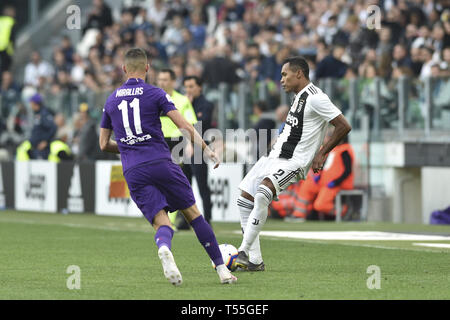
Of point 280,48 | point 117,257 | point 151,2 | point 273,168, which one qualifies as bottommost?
point 117,257

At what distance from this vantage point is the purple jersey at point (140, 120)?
946 cm

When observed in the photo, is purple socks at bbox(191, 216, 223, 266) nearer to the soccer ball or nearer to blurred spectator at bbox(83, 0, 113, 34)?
the soccer ball

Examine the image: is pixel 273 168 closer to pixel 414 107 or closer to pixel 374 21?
pixel 414 107

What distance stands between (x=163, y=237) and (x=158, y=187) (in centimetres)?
47

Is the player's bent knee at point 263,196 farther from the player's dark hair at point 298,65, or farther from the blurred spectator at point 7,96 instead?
the blurred spectator at point 7,96

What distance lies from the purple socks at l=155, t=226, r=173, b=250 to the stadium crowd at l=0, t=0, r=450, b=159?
10.4m

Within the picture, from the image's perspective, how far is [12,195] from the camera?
73.5 feet

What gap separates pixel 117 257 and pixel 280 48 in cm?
1191

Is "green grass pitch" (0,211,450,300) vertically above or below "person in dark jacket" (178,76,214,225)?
below

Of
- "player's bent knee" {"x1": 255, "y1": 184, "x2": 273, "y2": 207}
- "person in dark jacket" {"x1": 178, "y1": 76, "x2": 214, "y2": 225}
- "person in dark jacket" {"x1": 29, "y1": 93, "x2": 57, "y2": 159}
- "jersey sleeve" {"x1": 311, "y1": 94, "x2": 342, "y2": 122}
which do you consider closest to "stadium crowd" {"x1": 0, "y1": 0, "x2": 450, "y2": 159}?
"person in dark jacket" {"x1": 29, "y1": 93, "x2": 57, "y2": 159}

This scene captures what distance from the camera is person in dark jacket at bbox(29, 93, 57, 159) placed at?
75.3ft
